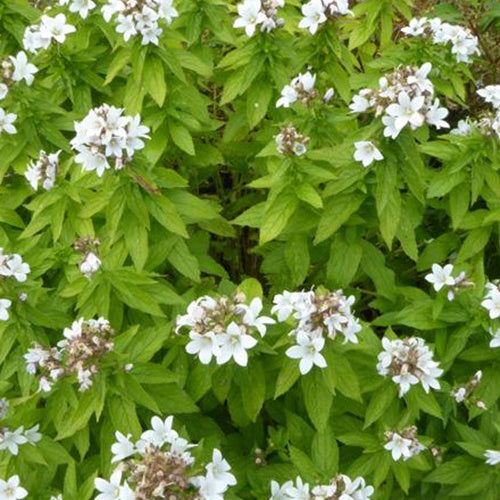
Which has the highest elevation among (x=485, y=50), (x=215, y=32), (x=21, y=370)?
(x=215, y=32)

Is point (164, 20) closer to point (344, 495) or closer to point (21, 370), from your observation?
point (21, 370)

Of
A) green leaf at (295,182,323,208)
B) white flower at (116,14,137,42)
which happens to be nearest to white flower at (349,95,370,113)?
green leaf at (295,182,323,208)

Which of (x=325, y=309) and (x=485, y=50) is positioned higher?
(x=485, y=50)

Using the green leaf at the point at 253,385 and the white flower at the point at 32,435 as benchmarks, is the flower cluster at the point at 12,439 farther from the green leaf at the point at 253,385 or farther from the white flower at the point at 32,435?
the green leaf at the point at 253,385

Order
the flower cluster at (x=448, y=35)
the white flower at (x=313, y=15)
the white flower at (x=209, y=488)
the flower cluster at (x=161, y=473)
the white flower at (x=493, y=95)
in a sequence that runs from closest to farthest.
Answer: the flower cluster at (x=161, y=473) < the white flower at (x=209, y=488) < the white flower at (x=313, y=15) < the white flower at (x=493, y=95) < the flower cluster at (x=448, y=35)

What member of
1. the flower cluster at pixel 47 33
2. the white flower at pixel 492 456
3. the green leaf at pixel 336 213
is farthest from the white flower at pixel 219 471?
the flower cluster at pixel 47 33

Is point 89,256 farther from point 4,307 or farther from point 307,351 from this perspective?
point 307,351

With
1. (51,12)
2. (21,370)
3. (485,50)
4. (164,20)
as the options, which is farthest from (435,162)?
(21,370)
